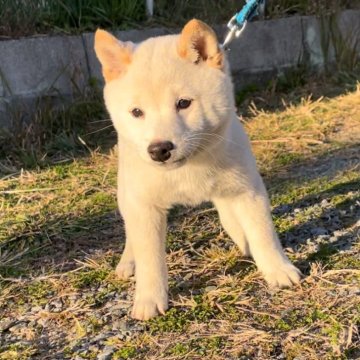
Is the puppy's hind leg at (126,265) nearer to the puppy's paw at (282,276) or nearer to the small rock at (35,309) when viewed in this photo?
the small rock at (35,309)

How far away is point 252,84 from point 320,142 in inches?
55.0

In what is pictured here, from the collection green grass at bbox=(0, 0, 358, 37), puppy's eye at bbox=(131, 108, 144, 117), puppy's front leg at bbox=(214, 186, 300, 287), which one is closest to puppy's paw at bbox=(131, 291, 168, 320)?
puppy's front leg at bbox=(214, 186, 300, 287)

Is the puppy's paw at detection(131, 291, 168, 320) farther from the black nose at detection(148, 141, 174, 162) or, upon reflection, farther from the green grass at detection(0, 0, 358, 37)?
the green grass at detection(0, 0, 358, 37)

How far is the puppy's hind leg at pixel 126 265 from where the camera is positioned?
2.71m

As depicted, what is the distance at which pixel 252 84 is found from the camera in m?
5.64

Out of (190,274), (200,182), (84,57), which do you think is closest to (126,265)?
(190,274)

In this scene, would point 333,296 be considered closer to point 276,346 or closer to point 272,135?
point 276,346

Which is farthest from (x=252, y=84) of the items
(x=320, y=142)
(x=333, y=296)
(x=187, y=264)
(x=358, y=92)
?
(x=333, y=296)

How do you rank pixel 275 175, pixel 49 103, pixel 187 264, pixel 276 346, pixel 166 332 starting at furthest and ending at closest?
pixel 49 103
pixel 275 175
pixel 187 264
pixel 166 332
pixel 276 346

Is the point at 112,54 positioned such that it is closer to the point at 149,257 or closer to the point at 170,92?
the point at 170,92

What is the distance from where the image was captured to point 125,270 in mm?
2721

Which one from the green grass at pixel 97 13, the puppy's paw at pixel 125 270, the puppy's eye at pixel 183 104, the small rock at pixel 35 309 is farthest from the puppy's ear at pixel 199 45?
the green grass at pixel 97 13

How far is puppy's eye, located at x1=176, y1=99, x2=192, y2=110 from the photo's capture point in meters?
2.22

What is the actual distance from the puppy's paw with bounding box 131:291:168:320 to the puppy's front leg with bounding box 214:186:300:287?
411 millimetres
